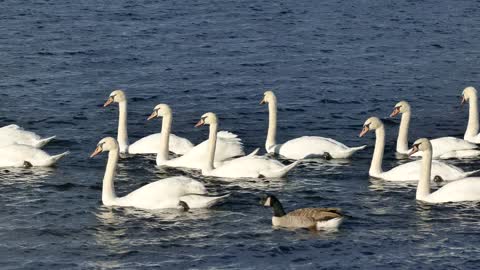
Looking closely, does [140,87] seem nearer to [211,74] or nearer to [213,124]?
[211,74]

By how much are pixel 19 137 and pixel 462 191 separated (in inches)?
421

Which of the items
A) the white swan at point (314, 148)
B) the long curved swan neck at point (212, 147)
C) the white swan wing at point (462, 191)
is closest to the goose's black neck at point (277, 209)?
the white swan wing at point (462, 191)

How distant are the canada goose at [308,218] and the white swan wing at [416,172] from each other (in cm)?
411

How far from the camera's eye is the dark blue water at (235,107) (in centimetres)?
2409

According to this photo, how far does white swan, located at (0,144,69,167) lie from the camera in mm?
29734

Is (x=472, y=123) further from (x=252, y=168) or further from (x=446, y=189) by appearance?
(x=252, y=168)

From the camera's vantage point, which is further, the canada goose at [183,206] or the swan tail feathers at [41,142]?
the swan tail feathers at [41,142]

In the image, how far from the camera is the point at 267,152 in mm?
31641

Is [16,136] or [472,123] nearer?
[16,136]

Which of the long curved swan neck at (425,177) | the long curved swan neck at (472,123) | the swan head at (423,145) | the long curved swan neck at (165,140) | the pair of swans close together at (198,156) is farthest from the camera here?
the long curved swan neck at (472,123)

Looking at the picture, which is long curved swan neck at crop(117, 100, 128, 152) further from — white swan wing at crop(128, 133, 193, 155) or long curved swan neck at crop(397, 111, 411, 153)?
long curved swan neck at crop(397, 111, 411, 153)

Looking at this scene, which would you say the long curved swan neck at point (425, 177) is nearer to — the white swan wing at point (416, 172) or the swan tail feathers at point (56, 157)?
the white swan wing at point (416, 172)

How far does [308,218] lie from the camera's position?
2488cm

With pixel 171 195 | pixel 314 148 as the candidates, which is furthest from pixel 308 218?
pixel 314 148
